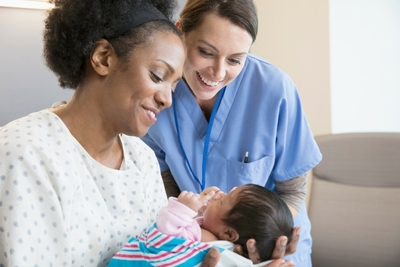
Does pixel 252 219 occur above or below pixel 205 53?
below

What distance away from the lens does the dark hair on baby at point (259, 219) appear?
47.6 inches

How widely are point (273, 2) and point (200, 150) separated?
4.88ft

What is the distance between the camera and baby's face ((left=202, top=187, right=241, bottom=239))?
1.27 metres

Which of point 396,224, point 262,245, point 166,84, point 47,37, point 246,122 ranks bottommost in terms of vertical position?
point 396,224

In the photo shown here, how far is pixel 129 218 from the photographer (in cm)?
127

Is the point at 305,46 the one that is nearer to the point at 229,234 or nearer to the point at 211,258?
the point at 229,234

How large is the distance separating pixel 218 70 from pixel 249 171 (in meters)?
0.39

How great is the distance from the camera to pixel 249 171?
5.52 ft

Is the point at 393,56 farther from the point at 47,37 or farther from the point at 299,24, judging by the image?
the point at 47,37

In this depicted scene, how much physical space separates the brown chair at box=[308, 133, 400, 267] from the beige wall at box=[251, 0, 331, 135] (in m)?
0.56

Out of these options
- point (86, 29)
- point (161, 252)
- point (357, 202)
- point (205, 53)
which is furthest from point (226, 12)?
point (357, 202)

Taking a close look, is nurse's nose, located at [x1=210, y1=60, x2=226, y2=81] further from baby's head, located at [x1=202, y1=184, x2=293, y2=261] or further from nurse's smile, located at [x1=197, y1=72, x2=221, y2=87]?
baby's head, located at [x1=202, y1=184, x2=293, y2=261]

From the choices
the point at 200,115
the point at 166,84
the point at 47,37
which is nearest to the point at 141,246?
the point at 166,84

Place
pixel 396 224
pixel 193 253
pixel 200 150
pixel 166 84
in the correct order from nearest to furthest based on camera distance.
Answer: pixel 193 253 < pixel 166 84 < pixel 200 150 < pixel 396 224
